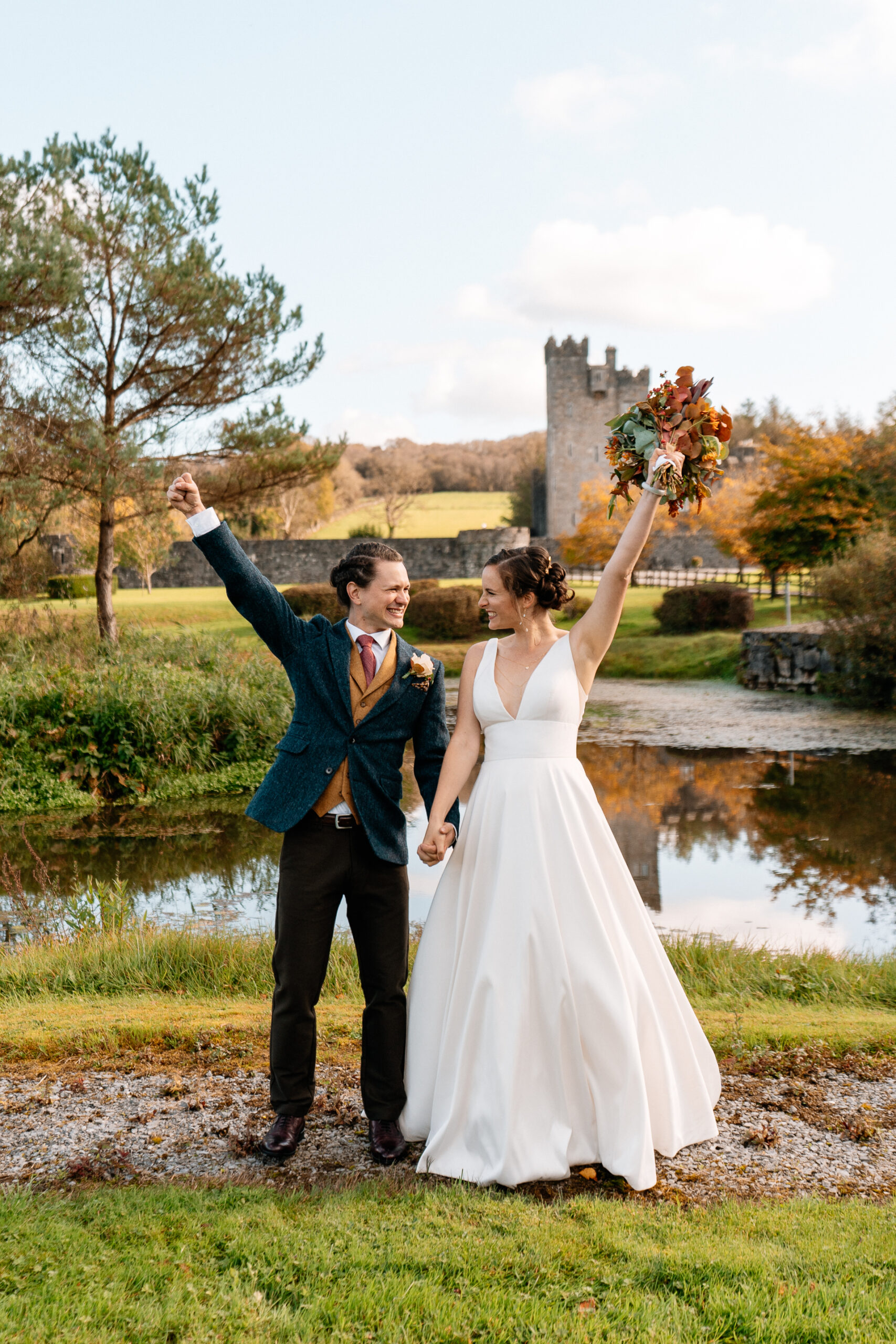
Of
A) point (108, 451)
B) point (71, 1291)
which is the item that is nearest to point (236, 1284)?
point (71, 1291)

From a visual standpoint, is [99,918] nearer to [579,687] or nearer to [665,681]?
[579,687]

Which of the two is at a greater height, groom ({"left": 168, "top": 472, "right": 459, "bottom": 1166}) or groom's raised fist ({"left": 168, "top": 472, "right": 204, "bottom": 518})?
groom's raised fist ({"left": 168, "top": 472, "right": 204, "bottom": 518})

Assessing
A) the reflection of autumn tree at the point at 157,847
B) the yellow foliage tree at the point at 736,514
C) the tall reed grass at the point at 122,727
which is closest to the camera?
the reflection of autumn tree at the point at 157,847

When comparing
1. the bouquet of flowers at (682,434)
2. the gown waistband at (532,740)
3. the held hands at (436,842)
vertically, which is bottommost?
the held hands at (436,842)

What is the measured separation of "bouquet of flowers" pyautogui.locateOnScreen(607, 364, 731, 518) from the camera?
3451 millimetres

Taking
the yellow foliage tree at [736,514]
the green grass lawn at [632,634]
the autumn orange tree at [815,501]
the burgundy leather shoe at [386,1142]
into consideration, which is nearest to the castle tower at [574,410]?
the yellow foliage tree at [736,514]

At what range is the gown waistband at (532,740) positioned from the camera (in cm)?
346

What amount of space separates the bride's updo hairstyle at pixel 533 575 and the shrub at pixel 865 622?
16.7 metres

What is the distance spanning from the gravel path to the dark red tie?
5.25ft

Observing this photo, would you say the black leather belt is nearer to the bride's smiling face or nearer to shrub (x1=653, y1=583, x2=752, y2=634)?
the bride's smiling face

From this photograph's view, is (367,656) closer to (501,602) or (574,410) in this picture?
(501,602)

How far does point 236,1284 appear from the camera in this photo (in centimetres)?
246

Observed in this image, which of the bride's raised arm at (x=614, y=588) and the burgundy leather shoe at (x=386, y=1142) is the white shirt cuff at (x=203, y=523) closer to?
the bride's raised arm at (x=614, y=588)

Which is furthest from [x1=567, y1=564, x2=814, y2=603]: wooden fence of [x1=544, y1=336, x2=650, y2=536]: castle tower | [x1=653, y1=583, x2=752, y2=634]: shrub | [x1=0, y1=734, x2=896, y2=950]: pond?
[x1=0, y1=734, x2=896, y2=950]: pond
